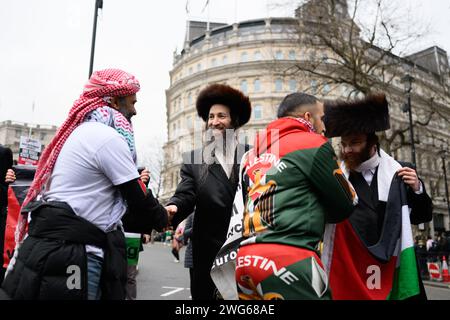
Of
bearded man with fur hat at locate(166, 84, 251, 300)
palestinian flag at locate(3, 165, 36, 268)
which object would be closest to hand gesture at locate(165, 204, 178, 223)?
bearded man with fur hat at locate(166, 84, 251, 300)

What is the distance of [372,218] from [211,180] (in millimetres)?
1265

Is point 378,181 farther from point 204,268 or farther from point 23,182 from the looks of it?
point 23,182

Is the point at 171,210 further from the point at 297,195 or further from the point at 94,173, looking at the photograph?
the point at 297,195

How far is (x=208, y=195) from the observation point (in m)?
2.98

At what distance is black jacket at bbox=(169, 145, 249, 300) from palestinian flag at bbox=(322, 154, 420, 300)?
34.3 inches

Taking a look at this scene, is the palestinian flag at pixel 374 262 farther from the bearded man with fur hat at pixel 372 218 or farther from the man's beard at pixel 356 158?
the man's beard at pixel 356 158

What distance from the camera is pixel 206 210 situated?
2949mm

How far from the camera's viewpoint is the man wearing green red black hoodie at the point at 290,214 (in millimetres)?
1655

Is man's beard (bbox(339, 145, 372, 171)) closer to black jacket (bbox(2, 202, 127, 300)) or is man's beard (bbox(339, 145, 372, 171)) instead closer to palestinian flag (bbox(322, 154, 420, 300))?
palestinian flag (bbox(322, 154, 420, 300))

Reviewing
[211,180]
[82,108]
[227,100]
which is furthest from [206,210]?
[82,108]

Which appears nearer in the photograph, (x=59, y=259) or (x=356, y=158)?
(x=59, y=259)
